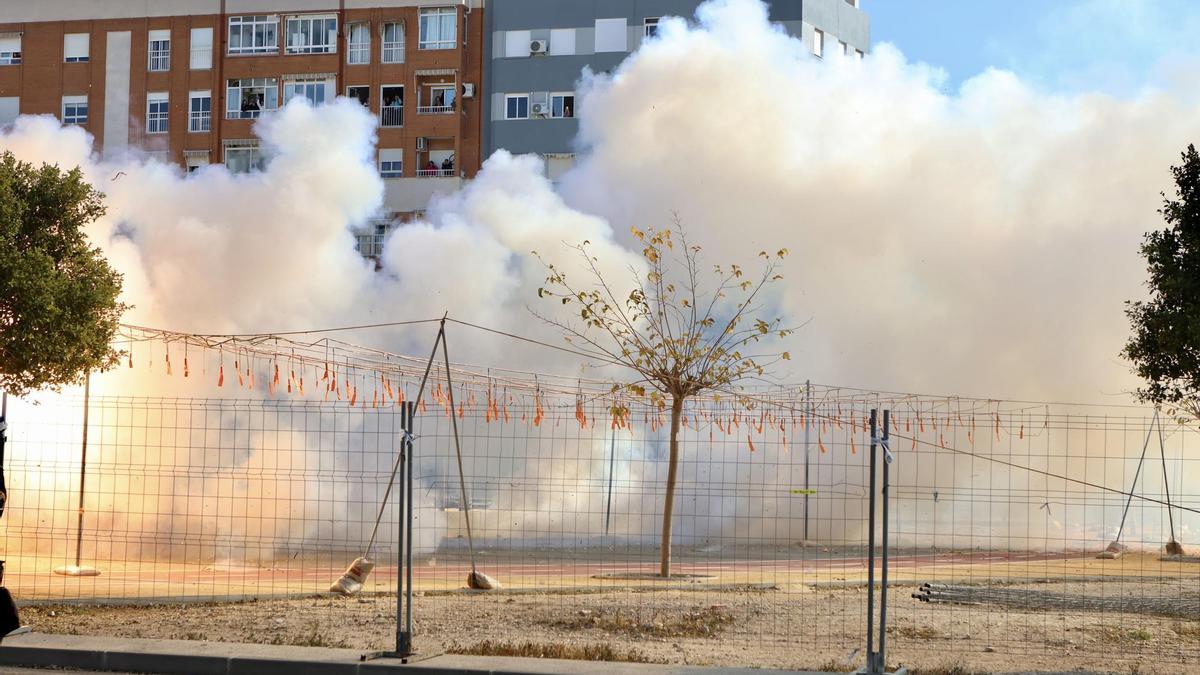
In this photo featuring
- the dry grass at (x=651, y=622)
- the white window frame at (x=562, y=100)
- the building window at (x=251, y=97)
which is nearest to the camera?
the dry grass at (x=651, y=622)

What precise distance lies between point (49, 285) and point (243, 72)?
1345 inches

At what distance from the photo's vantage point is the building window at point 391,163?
4541 centimetres

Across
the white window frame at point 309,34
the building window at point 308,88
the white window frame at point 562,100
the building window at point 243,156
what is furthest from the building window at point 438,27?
the building window at point 243,156

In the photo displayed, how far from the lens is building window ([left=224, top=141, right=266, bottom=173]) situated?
45.8 meters

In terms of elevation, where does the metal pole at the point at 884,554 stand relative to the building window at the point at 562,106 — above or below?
below

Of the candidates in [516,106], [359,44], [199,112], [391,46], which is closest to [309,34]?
[359,44]

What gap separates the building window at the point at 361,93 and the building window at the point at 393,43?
121 centimetres

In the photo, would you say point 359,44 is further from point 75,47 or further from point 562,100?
point 75,47

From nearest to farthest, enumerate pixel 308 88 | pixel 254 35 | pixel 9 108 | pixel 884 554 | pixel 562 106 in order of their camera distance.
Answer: pixel 884 554
pixel 562 106
pixel 308 88
pixel 254 35
pixel 9 108

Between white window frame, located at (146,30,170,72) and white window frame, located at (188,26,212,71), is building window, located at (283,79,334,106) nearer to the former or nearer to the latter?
white window frame, located at (188,26,212,71)

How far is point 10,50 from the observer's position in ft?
156

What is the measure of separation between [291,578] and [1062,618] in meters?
9.93

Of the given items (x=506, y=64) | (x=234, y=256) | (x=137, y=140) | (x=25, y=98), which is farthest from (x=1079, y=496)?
(x=25, y=98)

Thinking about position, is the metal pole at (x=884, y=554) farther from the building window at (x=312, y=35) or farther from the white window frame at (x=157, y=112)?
the white window frame at (x=157, y=112)
